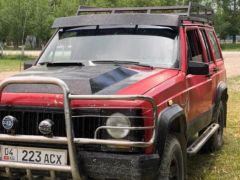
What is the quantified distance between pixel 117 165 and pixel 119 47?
2.03m

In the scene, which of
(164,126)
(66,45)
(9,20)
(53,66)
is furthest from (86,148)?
(9,20)

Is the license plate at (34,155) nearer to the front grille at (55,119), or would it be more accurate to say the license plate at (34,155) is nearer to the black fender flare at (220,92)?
the front grille at (55,119)

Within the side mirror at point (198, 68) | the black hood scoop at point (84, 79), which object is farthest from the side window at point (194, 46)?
the black hood scoop at point (84, 79)

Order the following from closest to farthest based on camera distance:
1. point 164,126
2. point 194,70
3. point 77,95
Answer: point 77,95, point 164,126, point 194,70

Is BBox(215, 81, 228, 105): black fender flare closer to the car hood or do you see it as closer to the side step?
the side step

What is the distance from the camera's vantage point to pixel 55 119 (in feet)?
13.8

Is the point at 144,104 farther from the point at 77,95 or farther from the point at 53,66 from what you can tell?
the point at 53,66

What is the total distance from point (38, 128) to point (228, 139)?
17.5ft

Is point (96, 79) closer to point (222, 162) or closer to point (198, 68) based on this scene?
point (198, 68)

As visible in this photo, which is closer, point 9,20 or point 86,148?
point 86,148

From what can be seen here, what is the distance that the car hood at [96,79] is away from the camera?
4262 mm

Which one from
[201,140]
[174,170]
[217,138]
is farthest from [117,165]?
[217,138]

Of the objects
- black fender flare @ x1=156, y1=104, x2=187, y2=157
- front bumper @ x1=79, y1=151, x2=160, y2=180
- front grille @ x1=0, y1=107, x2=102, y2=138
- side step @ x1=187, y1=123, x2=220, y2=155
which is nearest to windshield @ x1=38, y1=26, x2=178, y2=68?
black fender flare @ x1=156, y1=104, x2=187, y2=157

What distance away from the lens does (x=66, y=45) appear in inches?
238
